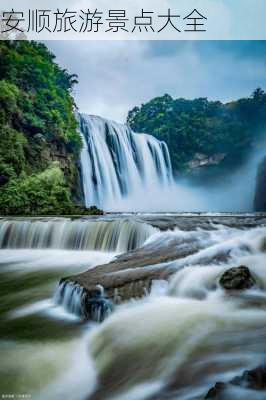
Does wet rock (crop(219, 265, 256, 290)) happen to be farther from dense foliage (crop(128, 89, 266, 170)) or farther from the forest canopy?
dense foliage (crop(128, 89, 266, 170))

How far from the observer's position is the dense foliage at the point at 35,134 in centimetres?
1488

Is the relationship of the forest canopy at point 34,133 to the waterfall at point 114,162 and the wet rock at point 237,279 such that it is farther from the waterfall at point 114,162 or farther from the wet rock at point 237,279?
the wet rock at point 237,279

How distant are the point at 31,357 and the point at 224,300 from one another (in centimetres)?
225

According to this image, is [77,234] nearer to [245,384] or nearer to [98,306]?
[98,306]

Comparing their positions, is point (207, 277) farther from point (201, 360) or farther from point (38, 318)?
point (38, 318)

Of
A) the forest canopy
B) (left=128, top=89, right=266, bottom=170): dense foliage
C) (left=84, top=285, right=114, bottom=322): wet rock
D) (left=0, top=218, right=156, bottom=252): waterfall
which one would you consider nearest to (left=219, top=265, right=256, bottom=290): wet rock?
(left=84, top=285, right=114, bottom=322): wet rock

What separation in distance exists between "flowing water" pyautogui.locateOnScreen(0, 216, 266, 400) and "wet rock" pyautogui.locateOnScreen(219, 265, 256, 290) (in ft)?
0.30

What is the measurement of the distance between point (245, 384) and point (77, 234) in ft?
24.1

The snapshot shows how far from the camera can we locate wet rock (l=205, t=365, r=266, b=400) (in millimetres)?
1629

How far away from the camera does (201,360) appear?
236 centimetres

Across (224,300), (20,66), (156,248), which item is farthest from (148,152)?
(224,300)

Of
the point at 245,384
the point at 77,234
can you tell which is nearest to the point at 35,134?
the point at 77,234

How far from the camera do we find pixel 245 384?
1.69m

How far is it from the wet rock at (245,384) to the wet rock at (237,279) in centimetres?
220
